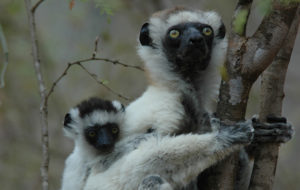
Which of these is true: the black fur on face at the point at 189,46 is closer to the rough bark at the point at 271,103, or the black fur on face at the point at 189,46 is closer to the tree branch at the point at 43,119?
the rough bark at the point at 271,103

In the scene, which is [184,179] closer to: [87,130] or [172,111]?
[172,111]

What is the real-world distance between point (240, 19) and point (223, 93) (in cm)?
83

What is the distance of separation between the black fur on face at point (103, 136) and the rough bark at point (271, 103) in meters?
1.30

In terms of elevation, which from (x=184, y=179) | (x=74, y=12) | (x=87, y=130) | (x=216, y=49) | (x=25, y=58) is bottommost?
(x=184, y=179)

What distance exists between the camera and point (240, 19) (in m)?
2.76

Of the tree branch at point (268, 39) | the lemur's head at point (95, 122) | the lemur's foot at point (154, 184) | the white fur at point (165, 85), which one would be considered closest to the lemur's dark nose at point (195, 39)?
the white fur at point (165, 85)

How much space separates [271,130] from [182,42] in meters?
1.13

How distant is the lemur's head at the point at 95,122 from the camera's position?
14.2 ft

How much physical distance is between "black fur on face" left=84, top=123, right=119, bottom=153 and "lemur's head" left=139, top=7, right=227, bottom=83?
0.63m

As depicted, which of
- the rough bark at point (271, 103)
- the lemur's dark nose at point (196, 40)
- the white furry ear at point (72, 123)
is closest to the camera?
the rough bark at point (271, 103)

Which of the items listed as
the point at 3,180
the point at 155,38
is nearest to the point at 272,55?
the point at 155,38

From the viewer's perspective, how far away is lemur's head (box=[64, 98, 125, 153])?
4320 millimetres

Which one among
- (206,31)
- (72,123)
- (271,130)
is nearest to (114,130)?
(72,123)

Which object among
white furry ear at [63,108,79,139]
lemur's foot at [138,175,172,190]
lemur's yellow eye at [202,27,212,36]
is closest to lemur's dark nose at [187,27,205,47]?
lemur's yellow eye at [202,27,212,36]
